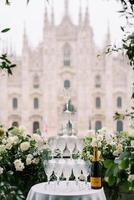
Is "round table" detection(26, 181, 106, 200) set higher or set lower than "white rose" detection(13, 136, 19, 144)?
lower

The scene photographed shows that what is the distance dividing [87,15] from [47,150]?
2158cm

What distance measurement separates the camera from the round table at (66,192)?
2062 millimetres

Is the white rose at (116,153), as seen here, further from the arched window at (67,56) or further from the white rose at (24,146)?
the arched window at (67,56)

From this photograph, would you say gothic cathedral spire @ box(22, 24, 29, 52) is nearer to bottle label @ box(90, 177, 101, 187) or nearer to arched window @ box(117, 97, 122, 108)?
arched window @ box(117, 97, 122, 108)

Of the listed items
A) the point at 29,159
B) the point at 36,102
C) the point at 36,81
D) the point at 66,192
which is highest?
the point at 36,81

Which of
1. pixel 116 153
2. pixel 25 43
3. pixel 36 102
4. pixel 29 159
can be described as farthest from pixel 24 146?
pixel 25 43

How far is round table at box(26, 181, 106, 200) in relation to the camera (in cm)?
206

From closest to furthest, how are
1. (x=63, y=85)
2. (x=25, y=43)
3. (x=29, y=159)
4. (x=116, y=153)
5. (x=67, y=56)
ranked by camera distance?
(x=29, y=159) < (x=116, y=153) < (x=25, y=43) < (x=63, y=85) < (x=67, y=56)

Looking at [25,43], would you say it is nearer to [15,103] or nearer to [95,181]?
[15,103]

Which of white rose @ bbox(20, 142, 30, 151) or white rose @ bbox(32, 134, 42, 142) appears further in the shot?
white rose @ bbox(32, 134, 42, 142)

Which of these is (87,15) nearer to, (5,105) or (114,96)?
(114,96)

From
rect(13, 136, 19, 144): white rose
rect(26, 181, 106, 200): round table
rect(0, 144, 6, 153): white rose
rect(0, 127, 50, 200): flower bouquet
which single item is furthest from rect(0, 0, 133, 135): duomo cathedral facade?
rect(26, 181, 106, 200): round table

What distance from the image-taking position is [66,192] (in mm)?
2125

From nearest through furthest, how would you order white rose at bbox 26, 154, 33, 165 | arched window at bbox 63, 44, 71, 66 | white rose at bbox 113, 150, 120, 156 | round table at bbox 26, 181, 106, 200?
round table at bbox 26, 181, 106, 200
white rose at bbox 26, 154, 33, 165
white rose at bbox 113, 150, 120, 156
arched window at bbox 63, 44, 71, 66
